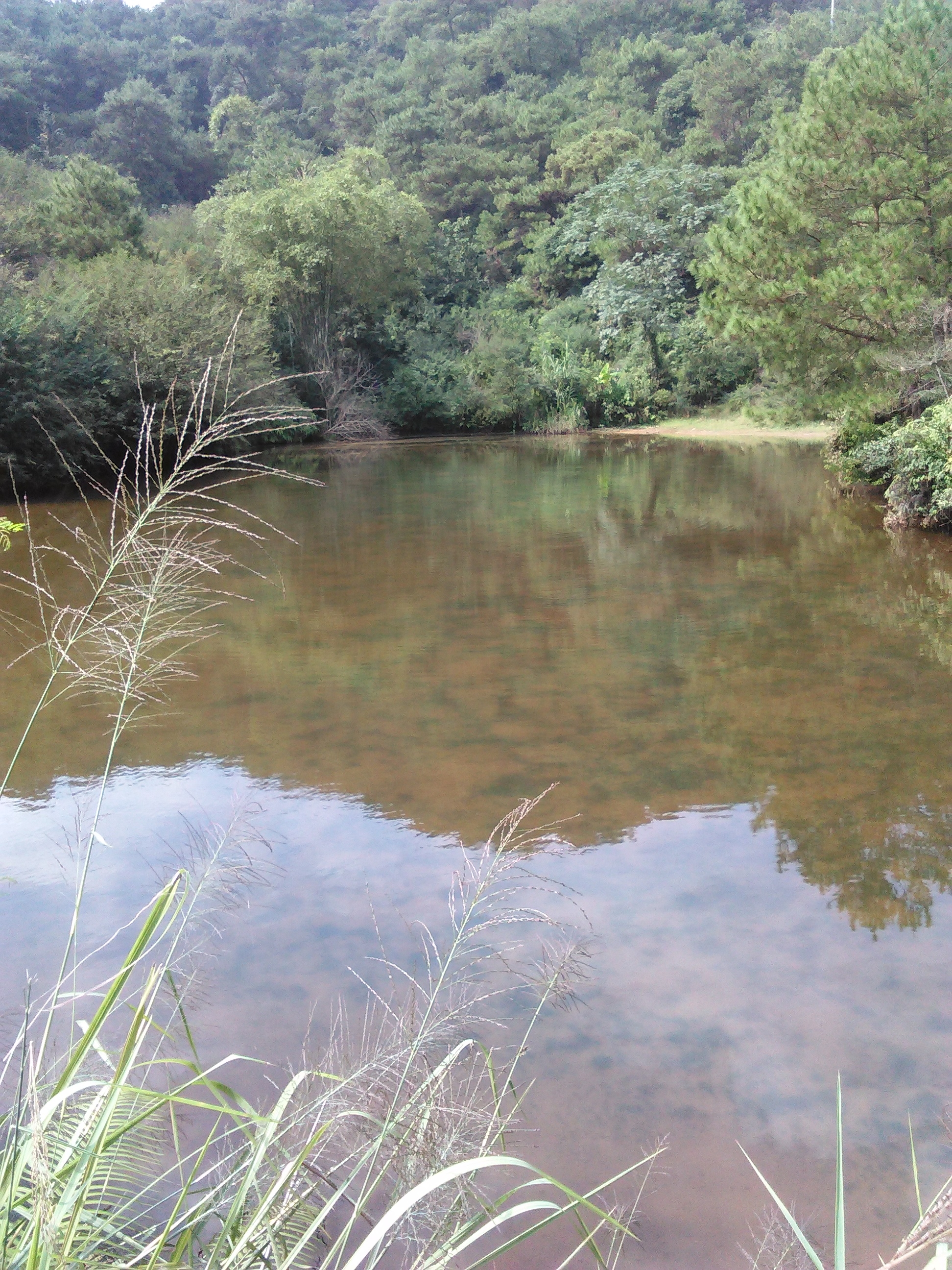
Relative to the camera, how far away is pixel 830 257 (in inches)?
439

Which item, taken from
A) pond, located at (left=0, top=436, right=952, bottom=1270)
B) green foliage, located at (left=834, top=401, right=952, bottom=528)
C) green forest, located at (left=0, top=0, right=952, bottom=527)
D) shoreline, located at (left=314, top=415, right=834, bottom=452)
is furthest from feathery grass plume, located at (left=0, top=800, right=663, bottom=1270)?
shoreline, located at (left=314, top=415, right=834, bottom=452)

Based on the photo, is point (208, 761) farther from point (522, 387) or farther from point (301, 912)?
point (522, 387)

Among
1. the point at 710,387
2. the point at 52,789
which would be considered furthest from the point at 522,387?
the point at 52,789

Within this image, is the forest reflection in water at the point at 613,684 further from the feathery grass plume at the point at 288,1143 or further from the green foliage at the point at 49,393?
the green foliage at the point at 49,393

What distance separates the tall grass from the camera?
3.96 feet

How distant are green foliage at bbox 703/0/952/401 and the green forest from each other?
0.03 metres

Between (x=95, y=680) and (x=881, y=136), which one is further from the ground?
(x=881, y=136)

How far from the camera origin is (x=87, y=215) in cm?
2328

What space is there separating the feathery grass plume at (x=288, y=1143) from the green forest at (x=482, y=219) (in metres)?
1.31

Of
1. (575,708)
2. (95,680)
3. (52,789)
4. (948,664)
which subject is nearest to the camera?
(95,680)

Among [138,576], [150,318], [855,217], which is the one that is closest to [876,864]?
[138,576]

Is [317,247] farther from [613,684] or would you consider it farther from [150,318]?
[613,684]

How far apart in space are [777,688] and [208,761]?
3084 millimetres

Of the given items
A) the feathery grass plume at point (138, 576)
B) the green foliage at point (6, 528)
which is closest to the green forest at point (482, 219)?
the feathery grass plume at point (138, 576)
